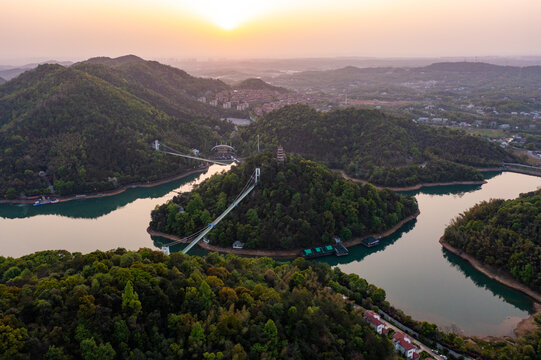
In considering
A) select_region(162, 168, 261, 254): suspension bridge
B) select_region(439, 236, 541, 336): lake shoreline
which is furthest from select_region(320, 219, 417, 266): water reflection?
select_region(162, 168, 261, 254): suspension bridge

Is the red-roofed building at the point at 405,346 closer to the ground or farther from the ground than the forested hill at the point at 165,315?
closer to the ground

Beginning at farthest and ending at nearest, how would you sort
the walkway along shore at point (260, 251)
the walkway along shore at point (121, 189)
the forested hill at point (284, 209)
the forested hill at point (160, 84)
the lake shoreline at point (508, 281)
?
the forested hill at point (160, 84)
the walkway along shore at point (121, 189)
the forested hill at point (284, 209)
the walkway along shore at point (260, 251)
the lake shoreline at point (508, 281)

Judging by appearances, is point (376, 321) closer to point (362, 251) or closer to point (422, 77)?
point (362, 251)

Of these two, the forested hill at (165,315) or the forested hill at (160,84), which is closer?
the forested hill at (165,315)

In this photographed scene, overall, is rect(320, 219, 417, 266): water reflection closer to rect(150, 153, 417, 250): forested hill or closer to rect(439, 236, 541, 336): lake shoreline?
rect(150, 153, 417, 250): forested hill

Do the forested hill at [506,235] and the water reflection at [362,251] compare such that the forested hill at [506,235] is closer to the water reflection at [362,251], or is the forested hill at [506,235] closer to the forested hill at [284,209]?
the water reflection at [362,251]

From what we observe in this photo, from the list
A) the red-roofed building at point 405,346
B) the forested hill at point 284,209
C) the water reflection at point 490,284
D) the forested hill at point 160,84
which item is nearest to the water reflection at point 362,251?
the forested hill at point 284,209

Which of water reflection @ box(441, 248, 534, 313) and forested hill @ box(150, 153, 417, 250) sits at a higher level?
forested hill @ box(150, 153, 417, 250)
